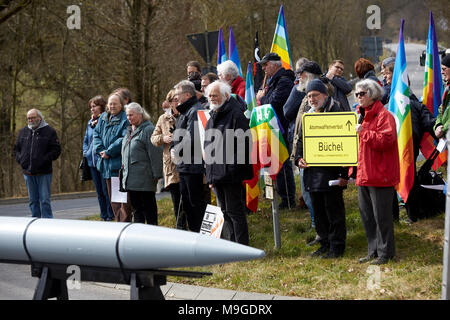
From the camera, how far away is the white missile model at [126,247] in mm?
5516

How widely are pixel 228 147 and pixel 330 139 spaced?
3.93ft

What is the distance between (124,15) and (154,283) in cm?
1961

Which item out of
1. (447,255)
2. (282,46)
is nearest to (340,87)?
(282,46)

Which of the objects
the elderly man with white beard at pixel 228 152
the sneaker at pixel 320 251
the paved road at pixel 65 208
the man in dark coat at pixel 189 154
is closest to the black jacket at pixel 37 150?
the paved road at pixel 65 208

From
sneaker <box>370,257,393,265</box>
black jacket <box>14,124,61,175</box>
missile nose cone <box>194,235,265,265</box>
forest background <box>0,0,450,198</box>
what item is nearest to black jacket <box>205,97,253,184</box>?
sneaker <box>370,257,393,265</box>

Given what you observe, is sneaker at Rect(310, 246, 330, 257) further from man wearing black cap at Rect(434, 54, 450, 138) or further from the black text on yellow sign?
man wearing black cap at Rect(434, 54, 450, 138)

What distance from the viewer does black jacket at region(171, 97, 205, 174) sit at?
8891 mm

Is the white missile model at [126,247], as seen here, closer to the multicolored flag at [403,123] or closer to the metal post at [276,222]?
the metal post at [276,222]

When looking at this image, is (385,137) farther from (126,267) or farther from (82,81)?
(82,81)

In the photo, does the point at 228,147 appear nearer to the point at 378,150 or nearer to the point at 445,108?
the point at 378,150

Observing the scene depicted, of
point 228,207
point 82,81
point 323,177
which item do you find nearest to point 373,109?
point 323,177

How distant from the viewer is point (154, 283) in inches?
227
